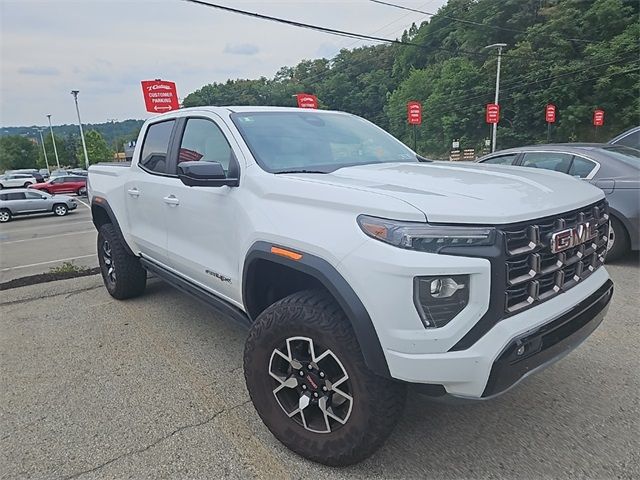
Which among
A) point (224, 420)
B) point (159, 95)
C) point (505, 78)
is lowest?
point (224, 420)

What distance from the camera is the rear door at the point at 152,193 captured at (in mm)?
3490

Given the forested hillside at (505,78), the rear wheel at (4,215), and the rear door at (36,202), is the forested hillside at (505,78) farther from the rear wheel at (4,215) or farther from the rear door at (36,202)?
the rear wheel at (4,215)

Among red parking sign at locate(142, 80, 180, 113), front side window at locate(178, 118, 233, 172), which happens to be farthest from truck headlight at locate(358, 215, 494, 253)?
red parking sign at locate(142, 80, 180, 113)

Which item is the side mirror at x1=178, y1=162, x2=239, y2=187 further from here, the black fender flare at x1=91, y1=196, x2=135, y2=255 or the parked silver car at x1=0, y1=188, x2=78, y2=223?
the parked silver car at x1=0, y1=188, x2=78, y2=223

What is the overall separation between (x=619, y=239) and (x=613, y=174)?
81 cm

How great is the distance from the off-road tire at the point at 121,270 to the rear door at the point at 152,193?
482mm

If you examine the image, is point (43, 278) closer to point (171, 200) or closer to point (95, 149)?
point (171, 200)

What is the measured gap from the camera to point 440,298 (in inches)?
66.9

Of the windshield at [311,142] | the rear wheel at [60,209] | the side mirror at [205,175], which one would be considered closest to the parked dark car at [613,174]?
the windshield at [311,142]

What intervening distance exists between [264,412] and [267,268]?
79 cm

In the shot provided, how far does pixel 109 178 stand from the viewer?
4.58 metres

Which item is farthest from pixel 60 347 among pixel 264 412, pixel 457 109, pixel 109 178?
pixel 457 109

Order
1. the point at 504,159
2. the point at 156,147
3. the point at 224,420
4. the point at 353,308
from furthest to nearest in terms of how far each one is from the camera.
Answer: the point at 504,159, the point at 156,147, the point at 224,420, the point at 353,308

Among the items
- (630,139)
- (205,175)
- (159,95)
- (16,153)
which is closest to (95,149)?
(16,153)
